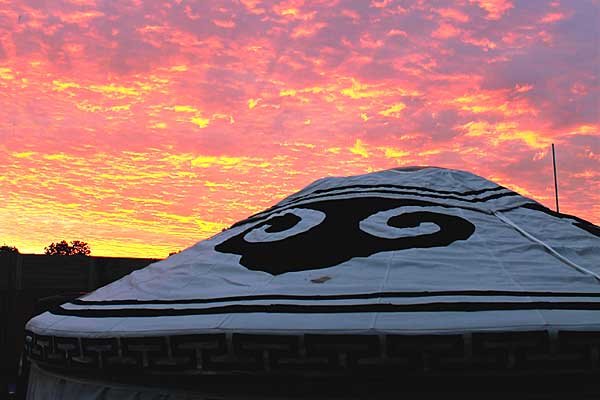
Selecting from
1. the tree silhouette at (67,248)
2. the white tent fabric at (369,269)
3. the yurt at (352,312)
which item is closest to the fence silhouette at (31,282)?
the white tent fabric at (369,269)

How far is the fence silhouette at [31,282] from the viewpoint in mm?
8625

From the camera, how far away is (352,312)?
182cm

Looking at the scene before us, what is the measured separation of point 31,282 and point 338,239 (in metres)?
8.03

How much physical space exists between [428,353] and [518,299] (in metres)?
0.38

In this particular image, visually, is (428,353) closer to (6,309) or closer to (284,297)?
(284,297)

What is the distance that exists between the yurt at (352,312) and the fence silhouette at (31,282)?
20.2 ft

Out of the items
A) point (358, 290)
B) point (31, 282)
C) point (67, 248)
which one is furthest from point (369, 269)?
point (67, 248)

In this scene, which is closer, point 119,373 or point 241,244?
point 119,373

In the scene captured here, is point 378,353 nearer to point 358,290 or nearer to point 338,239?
point 358,290

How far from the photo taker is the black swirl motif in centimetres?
235

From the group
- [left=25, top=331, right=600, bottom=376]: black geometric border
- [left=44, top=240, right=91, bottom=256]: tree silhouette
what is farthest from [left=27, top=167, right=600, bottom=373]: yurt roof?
[left=44, top=240, right=91, bottom=256]: tree silhouette

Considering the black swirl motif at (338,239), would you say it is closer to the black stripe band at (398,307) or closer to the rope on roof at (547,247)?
the rope on roof at (547,247)

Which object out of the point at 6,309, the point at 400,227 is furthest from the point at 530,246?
the point at 6,309

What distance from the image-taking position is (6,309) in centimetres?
874
